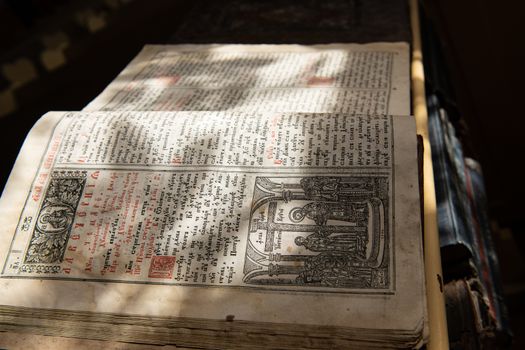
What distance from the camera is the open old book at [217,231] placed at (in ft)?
2.45

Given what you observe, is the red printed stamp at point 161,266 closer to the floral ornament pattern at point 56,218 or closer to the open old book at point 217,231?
the open old book at point 217,231

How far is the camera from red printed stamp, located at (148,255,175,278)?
2.65 feet

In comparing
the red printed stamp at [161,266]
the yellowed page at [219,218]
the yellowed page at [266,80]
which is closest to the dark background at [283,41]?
the yellowed page at [266,80]

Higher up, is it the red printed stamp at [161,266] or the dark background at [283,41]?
the dark background at [283,41]

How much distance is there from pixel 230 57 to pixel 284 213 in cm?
60

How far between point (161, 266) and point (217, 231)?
3.4 inches

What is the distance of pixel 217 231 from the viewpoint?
2.75ft

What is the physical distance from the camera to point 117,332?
0.77 m

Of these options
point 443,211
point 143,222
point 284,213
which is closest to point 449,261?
point 443,211

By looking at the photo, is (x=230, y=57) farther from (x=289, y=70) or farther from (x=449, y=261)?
(x=449, y=261)

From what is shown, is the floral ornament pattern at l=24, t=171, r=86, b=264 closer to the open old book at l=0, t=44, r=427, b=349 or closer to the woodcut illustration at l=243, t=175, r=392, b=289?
the open old book at l=0, t=44, r=427, b=349

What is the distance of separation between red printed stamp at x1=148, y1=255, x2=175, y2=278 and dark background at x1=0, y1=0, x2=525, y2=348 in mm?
753

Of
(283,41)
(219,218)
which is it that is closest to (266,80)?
(283,41)

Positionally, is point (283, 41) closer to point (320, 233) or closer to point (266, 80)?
point (266, 80)
